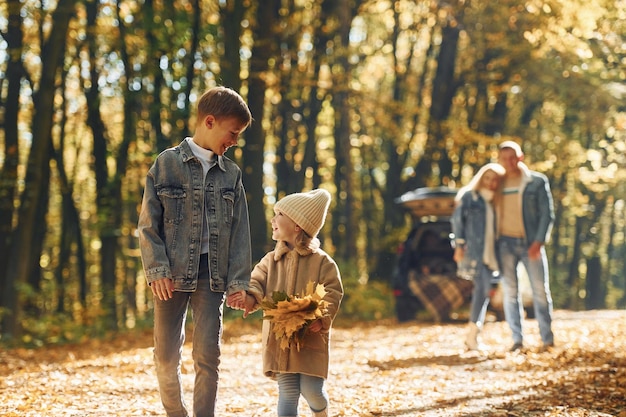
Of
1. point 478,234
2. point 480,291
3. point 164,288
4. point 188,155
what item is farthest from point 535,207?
point 164,288

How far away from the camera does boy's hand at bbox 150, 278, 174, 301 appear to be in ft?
16.3

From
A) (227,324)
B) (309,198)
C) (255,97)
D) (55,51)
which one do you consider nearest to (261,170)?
(255,97)

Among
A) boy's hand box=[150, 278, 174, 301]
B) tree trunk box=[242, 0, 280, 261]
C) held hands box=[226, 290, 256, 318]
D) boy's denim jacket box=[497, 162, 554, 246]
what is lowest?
held hands box=[226, 290, 256, 318]

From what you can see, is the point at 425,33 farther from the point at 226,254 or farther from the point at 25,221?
the point at 226,254

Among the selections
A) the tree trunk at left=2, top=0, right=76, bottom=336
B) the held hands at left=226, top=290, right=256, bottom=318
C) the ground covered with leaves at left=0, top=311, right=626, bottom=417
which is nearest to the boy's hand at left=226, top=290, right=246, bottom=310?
the held hands at left=226, top=290, right=256, bottom=318

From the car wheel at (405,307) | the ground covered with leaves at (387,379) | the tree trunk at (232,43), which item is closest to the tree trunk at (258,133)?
the tree trunk at (232,43)

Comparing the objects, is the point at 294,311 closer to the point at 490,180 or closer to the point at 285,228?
the point at 285,228

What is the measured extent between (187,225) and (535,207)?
6.28 metres

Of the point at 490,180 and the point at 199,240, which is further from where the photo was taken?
the point at 490,180

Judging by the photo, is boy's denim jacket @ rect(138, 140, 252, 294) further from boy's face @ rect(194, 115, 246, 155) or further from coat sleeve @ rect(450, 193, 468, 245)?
coat sleeve @ rect(450, 193, 468, 245)

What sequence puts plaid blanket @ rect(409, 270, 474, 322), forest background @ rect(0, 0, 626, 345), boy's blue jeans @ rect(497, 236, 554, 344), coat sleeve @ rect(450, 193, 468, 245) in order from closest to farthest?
1. boy's blue jeans @ rect(497, 236, 554, 344)
2. coat sleeve @ rect(450, 193, 468, 245)
3. plaid blanket @ rect(409, 270, 474, 322)
4. forest background @ rect(0, 0, 626, 345)

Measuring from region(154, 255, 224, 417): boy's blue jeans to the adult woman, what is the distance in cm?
594

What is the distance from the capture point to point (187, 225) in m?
5.12

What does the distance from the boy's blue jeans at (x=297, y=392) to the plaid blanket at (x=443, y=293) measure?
1152cm
